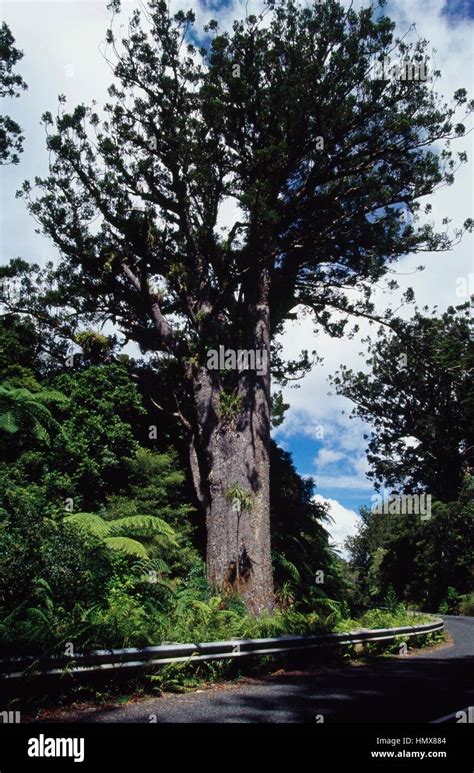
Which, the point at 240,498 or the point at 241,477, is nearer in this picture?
the point at 240,498

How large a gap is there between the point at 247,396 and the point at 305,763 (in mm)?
9338

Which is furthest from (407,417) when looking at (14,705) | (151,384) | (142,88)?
(14,705)

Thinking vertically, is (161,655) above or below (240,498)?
below

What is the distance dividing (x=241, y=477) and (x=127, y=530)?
2746 millimetres

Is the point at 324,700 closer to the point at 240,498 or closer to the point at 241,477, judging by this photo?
the point at 240,498

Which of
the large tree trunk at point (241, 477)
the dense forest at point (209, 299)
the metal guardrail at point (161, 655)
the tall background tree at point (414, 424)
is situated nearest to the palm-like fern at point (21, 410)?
the dense forest at point (209, 299)

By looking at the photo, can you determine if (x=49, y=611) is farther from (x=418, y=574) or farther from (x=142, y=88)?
(x=418, y=574)

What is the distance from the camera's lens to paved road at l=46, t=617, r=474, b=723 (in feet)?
18.7

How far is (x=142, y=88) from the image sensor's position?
1472 cm

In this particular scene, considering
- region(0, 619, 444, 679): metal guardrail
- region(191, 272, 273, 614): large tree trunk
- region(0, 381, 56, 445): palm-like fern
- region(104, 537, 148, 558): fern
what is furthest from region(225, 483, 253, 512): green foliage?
region(0, 381, 56, 445): palm-like fern

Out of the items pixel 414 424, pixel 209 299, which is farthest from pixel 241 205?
pixel 414 424

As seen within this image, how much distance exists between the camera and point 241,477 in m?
12.5

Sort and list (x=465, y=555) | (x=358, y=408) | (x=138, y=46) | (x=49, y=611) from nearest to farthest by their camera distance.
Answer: (x=49, y=611) < (x=138, y=46) < (x=465, y=555) < (x=358, y=408)

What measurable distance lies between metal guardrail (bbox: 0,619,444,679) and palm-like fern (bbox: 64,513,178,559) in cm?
234
